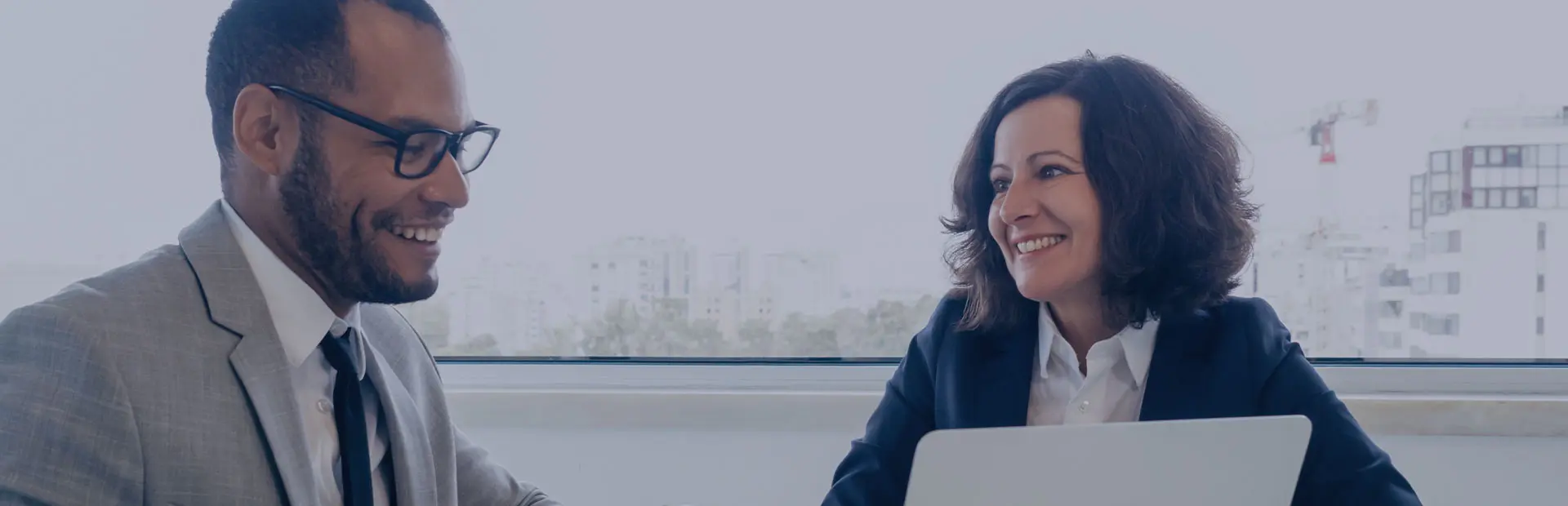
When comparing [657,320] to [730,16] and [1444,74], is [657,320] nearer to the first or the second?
[730,16]

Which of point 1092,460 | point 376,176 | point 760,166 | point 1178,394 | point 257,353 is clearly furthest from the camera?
point 760,166

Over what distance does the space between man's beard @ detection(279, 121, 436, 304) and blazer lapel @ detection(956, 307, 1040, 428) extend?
0.70 metres

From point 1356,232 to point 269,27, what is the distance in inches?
68.5

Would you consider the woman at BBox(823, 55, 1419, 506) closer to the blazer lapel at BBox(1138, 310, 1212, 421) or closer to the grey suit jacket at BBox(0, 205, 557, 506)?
the blazer lapel at BBox(1138, 310, 1212, 421)

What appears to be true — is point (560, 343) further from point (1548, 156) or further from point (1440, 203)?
point (1548, 156)

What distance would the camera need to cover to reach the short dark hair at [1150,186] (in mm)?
1267

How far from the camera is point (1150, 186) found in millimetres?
1273

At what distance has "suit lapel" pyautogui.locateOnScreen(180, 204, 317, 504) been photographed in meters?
0.92

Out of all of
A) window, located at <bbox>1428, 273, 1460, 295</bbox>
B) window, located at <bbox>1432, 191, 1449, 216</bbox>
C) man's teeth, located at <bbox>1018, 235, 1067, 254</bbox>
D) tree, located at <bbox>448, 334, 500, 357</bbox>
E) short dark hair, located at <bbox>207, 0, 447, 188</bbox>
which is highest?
short dark hair, located at <bbox>207, 0, 447, 188</bbox>

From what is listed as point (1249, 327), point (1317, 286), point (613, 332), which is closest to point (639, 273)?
point (613, 332)

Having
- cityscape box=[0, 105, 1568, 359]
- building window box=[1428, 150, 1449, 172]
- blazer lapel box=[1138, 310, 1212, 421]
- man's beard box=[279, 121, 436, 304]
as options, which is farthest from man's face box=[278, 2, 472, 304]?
building window box=[1428, 150, 1449, 172]

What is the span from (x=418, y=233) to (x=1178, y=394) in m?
0.89

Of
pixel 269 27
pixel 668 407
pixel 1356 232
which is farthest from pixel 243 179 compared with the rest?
pixel 1356 232

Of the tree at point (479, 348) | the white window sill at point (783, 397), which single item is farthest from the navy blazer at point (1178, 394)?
the tree at point (479, 348)
